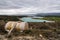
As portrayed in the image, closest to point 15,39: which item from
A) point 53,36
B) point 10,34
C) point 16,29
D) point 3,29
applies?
point 10,34

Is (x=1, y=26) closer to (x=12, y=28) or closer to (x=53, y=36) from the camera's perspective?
(x=12, y=28)

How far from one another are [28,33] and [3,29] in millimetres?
1829

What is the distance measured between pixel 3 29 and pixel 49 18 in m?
4.30

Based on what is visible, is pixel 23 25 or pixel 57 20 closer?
pixel 23 25

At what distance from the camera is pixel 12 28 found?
7.78m

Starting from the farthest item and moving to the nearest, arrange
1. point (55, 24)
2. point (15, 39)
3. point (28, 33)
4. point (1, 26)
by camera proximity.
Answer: point (55, 24)
point (1, 26)
point (28, 33)
point (15, 39)

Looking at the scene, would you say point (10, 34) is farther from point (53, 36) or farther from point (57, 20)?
point (57, 20)

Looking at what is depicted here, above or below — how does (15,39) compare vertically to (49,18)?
below

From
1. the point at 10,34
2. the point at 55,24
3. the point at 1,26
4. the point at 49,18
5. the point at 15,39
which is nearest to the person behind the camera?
the point at 15,39

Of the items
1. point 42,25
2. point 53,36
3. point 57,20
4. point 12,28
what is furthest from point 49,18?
point 12,28

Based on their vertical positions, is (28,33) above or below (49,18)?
below

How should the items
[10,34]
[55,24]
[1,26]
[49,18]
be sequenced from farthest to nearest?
1. [49,18]
2. [55,24]
3. [1,26]
4. [10,34]

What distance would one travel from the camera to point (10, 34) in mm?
7227

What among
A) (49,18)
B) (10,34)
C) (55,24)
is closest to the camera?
(10,34)
